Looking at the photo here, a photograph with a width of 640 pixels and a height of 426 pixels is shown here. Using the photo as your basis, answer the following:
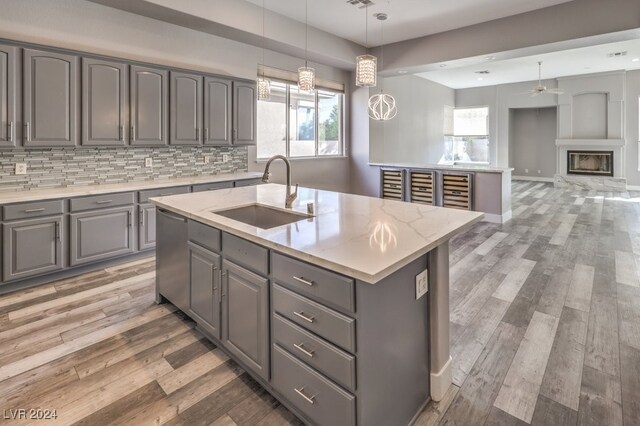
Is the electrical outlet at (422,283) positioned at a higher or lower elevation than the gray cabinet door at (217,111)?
lower

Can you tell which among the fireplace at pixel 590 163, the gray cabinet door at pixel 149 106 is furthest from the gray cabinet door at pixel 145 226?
the fireplace at pixel 590 163

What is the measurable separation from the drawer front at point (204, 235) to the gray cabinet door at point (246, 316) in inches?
6.2

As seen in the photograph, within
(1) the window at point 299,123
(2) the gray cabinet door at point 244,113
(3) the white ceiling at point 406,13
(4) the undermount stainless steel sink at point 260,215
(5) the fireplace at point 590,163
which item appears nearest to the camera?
(4) the undermount stainless steel sink at point 260,215

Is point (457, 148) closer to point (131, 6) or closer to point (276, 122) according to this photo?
point (276, 122)

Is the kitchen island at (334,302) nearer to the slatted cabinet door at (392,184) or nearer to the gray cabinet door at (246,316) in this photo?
the gray cabinet door at (246,316)

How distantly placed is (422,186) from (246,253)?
5.40 m

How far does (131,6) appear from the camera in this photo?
12.9 feet

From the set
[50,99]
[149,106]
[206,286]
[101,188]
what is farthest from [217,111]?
[206,286]

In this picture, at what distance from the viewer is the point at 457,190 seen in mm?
6426

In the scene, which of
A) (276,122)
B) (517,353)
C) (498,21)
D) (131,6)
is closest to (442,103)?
(498,21)

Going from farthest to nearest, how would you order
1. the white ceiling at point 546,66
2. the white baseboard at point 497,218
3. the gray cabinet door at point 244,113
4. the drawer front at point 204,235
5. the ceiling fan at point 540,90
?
the ceiling fan at point 540,90 < the white ceiling at point 546,66 < the white baseboard at point 497,218 < the gray cabinet door at point 244,113 < the drawer front at point 204,235

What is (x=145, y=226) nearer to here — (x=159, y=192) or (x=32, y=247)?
(x=159, y=192)

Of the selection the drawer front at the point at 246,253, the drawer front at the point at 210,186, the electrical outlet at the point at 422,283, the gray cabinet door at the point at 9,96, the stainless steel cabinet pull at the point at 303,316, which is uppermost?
the gray cabinet door at the point at 9,96

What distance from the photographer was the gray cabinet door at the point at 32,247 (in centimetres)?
318
